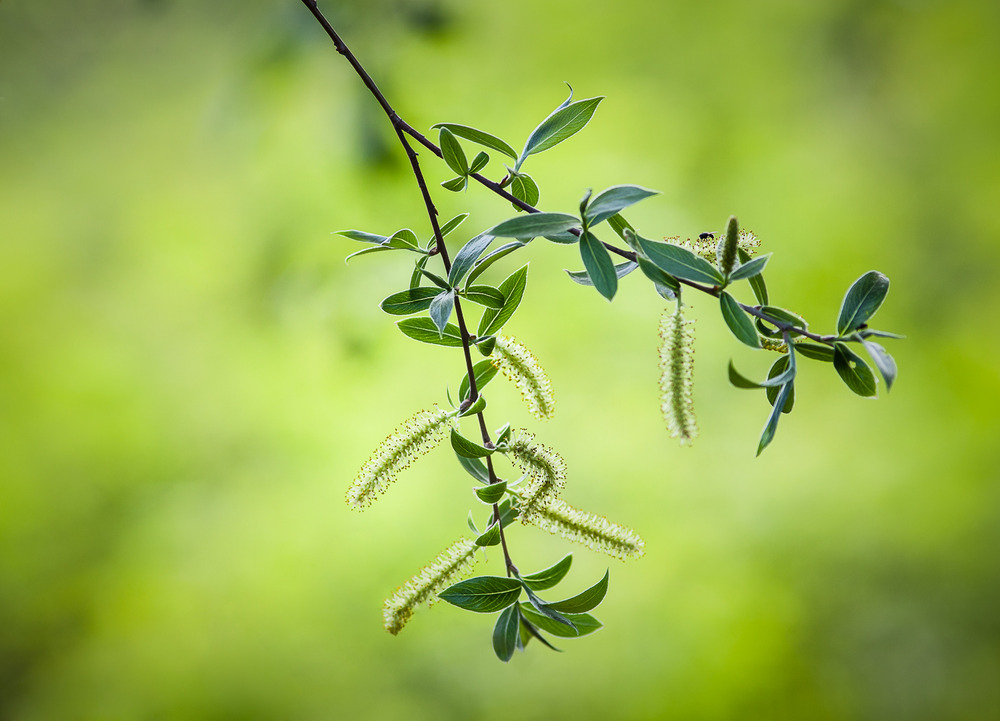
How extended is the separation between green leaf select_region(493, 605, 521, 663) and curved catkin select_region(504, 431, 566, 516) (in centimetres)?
12

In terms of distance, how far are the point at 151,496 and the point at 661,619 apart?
1.10m

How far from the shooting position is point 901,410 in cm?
151

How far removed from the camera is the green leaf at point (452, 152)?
558mm

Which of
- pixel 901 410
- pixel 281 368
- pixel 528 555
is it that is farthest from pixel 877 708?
pixel 281 368

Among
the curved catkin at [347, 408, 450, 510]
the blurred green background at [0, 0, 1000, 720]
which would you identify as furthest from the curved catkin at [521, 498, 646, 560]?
the blurred green background at [0, 0, 1000, 720]

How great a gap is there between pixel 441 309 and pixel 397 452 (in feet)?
0.47

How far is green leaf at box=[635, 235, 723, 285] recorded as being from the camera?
0.51 metres

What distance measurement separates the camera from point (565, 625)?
0.60m

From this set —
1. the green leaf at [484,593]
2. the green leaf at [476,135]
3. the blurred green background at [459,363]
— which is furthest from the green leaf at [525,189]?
the blurred green background at [459,363]

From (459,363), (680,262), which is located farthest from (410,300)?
(459,363)

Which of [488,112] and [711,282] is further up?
[488,112]

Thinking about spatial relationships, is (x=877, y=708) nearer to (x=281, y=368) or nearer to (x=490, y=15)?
(x=281, y=368)

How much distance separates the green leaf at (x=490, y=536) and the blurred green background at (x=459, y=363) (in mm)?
881

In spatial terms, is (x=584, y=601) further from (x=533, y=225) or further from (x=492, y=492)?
(x=533, y=225)
